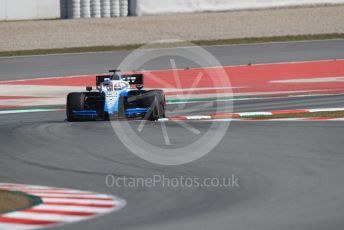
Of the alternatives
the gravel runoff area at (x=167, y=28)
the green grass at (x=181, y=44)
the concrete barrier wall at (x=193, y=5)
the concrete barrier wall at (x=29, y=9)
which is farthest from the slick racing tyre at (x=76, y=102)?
the concrete barrier wall at (x=29, y=9)

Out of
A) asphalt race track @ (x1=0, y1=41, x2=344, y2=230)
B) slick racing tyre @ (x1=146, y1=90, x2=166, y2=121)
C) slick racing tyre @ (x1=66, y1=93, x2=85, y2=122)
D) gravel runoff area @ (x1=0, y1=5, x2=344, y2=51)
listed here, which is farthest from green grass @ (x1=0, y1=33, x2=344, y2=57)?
slick racing tyre @ (x1=146, y1=90, x2=166, y2=121)

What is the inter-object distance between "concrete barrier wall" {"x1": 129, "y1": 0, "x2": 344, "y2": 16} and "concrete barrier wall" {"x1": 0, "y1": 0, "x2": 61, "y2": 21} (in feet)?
14.5

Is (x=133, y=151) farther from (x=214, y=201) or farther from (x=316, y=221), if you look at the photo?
(x=316, y=221)

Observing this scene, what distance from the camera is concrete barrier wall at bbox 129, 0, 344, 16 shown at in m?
47.7

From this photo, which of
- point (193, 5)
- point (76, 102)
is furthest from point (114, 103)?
point (193, 5)

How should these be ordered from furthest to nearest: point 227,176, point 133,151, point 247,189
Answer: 1. point 133,151
2. point 227,176
3. point 247,189

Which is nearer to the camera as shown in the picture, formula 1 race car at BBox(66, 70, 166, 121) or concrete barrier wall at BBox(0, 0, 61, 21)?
formula 1 race car at BBox(66, 70, 166, 121)

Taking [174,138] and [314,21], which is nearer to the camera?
[174,138]

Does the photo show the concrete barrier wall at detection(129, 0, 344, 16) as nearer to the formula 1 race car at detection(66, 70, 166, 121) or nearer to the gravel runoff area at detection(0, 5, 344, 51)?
the gravel runoff area at detection(0, 5, 344, 51)

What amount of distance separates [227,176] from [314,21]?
109ft

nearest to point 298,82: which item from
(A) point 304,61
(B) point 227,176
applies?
(A) point 304,61

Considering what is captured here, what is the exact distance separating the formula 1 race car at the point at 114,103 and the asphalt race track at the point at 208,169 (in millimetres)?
294

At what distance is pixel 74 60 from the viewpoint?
39562 mm

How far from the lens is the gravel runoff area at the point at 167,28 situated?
43625 millimetres
